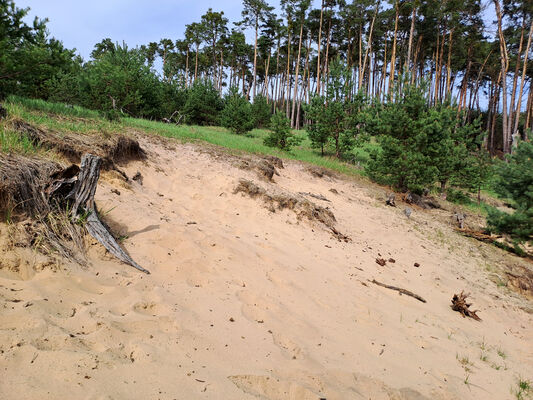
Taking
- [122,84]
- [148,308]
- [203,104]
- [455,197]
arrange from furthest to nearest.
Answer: [203,104], [122,84], [455,197], [148,308]

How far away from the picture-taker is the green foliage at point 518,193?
866 cm

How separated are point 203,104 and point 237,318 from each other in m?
25.0

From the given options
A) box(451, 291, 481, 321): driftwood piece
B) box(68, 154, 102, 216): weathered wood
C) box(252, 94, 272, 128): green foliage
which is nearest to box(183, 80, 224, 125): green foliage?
box(252, 94, 272, 128): green foliage

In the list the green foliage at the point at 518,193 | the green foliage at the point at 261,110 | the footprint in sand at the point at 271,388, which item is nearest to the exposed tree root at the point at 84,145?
the footprint in sand at the point at 271,388

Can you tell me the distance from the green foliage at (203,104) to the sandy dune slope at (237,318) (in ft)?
64.0

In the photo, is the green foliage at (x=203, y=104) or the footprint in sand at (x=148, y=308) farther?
the green foliage at (x=203, y=104)

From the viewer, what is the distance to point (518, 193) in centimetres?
927

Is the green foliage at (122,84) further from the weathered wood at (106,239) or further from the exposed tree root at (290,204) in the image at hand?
the weathered wood at (106,239)

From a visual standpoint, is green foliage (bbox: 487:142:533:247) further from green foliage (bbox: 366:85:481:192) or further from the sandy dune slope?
the sandy dune slope

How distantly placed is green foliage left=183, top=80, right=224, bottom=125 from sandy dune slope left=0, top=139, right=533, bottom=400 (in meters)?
19.5

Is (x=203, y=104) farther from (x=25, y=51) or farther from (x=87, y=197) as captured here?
(x=87, y=197)

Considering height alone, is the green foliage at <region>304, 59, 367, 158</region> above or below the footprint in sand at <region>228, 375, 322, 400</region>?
above

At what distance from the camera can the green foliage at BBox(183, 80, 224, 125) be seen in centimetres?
2478

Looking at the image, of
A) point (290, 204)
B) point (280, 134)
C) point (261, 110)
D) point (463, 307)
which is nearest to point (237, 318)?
point (463, 307)
